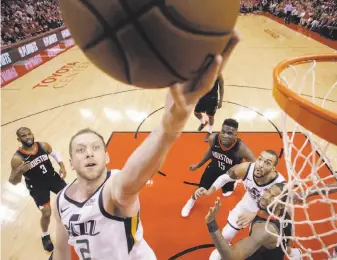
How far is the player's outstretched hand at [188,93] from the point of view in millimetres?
804

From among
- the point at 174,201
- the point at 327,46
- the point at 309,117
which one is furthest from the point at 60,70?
the point at 327,46

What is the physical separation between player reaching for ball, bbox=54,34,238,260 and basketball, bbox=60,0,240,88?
22 cm

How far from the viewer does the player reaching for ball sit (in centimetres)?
97

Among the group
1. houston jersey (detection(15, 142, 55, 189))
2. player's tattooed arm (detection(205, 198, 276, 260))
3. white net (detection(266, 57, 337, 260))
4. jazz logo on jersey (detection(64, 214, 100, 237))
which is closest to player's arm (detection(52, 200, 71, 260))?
jazz logo on jersey (detection(64, 214, 100, 237))

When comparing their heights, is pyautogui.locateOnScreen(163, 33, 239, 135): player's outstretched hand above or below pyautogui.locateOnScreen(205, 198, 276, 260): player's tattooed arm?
above

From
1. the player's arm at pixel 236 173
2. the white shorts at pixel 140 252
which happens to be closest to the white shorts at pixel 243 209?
the player's arm at pixel 236 173

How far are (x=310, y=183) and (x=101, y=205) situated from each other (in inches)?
99.6

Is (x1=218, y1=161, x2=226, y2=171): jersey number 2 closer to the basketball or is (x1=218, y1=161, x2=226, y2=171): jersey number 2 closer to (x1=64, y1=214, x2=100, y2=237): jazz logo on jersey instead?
(x1=64, y1=214, x2=100, y2=237): jazz logo on jersey

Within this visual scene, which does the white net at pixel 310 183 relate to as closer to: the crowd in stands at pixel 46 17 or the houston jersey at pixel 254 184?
the houston jersey at pixel 254 184

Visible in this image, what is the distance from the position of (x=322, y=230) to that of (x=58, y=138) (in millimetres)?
3931

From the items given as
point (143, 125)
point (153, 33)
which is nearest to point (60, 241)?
point (153, 33)

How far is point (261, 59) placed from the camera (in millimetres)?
8711

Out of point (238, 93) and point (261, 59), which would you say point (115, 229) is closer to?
point (238, 93)

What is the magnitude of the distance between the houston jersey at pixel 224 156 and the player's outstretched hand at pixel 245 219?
666 mm
